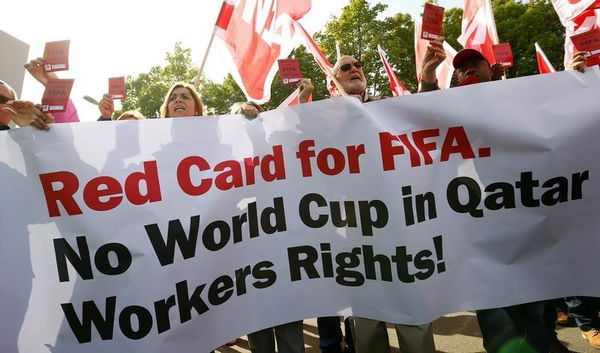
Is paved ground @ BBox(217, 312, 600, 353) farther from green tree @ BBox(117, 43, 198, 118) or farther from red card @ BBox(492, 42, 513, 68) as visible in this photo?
green tree @ BBox(117, 43, 198, 118)

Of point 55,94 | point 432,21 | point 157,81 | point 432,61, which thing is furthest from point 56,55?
point 157,81

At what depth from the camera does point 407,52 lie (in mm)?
19031

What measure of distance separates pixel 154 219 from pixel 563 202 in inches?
89.1

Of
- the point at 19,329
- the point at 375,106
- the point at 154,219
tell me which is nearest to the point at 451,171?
the point at 375,106

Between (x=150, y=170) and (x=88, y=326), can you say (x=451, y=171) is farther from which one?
(x=88, y=326)

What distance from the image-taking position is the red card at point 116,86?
3.14 metres

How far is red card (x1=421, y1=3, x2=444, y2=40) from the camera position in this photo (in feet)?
7.17

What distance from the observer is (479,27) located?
5246 mm

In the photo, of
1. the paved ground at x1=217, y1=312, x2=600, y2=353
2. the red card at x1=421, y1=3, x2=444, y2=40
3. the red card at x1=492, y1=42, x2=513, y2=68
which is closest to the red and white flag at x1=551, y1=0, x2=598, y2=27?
the red card at x1=492, y1=42, x2=513, y2=68

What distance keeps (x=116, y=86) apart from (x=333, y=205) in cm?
199

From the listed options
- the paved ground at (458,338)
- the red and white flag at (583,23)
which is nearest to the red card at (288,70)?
the paved ground at (458,338)

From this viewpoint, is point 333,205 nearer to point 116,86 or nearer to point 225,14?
point 225,14

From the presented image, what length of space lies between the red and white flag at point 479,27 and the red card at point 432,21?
10.6 ft

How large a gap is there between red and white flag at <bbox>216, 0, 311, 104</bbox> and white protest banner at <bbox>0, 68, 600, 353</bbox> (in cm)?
124
